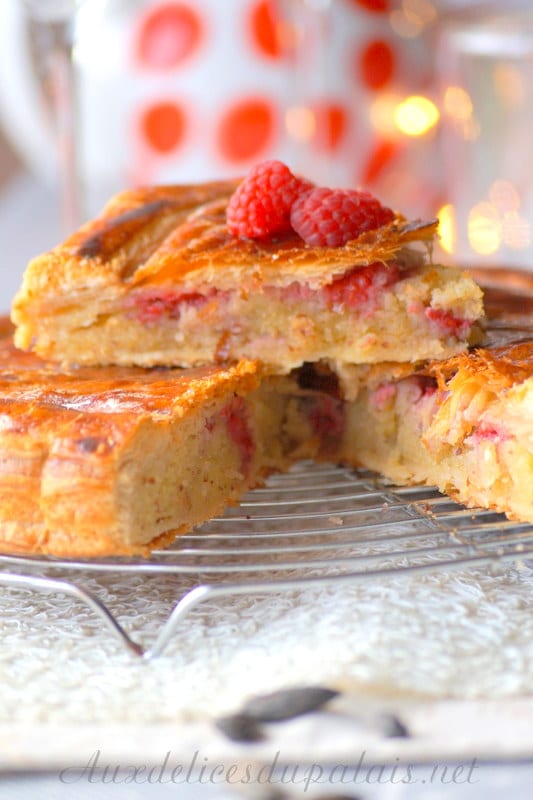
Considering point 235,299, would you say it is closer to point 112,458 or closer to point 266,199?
point 266,199

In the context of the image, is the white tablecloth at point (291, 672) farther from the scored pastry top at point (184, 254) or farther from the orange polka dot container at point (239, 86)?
the orange polka dot container at point (239, 86)

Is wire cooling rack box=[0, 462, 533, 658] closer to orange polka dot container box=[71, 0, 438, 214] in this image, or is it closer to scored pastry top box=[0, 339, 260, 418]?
scored pastry top box=[0, 339, 260, 418]

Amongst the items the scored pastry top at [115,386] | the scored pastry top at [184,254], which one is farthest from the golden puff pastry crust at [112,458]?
the scored pastry top at [184,254]

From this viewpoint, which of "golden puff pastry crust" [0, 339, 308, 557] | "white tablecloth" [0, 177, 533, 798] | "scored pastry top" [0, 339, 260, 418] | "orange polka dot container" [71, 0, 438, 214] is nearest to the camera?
"white tablecloth" [0, 177, 533, 798]

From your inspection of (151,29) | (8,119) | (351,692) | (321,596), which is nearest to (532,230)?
(151,29)

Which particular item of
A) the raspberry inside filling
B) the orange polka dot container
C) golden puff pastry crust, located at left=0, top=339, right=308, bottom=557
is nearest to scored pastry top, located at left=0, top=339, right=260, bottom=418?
golden puff pastry crust, located at left=0, top=339, right=308, bottom=557
